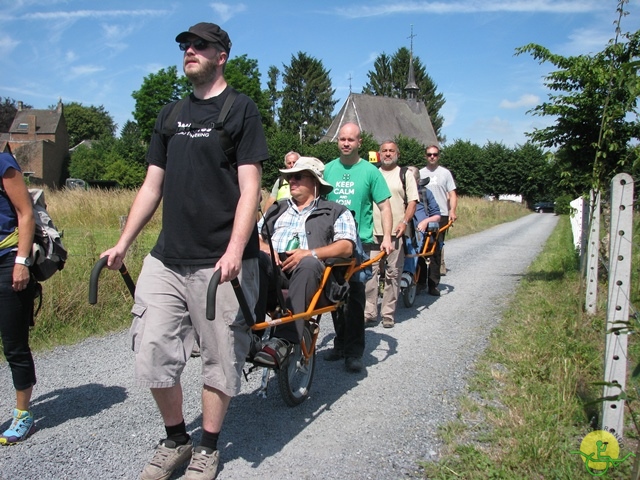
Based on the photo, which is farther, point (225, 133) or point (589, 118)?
point (589, 118)

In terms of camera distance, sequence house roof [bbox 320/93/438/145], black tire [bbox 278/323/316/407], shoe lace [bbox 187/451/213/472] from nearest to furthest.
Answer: shoe lace [bbox 187/451/213/472] < black tire [bbox 278/323/316/407] < house roof [bbox 320/93/438/145]

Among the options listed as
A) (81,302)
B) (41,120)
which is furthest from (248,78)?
(81,302)

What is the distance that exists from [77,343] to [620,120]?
254 inches

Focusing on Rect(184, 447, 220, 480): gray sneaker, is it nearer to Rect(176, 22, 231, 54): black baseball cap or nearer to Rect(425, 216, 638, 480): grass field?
Rect(425, 216, 638, 480): grass field

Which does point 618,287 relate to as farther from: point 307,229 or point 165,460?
point 165,460

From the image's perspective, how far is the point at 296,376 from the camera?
169 inches

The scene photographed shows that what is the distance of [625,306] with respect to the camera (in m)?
3.38

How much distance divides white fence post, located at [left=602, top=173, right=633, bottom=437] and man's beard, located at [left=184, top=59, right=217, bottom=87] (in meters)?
2.35

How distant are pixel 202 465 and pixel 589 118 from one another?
633 cm

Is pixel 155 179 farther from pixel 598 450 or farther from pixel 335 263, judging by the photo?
pixel 598 450

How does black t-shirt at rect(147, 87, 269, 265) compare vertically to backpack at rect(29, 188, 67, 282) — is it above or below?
above

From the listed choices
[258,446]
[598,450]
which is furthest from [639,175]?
[258,446]

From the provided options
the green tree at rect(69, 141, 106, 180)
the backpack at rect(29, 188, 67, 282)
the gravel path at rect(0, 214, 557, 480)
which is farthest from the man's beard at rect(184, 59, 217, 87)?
the green tree at rect(69, 141, 106, 180)

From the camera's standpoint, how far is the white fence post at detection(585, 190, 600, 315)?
246 inches
